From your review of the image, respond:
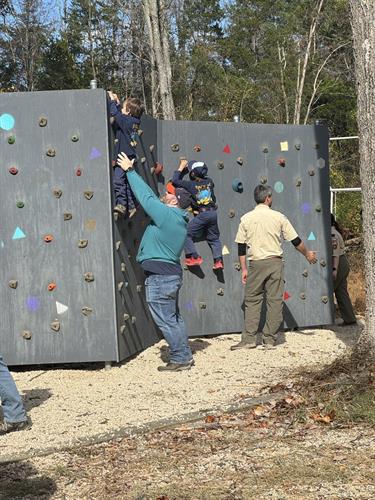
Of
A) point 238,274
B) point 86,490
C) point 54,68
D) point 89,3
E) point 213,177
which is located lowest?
point 86,490

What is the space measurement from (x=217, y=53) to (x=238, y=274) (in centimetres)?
3288

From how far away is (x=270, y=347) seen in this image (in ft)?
28.6

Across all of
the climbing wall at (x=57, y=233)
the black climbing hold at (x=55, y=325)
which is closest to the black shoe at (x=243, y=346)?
the climbing wall at (x=57, y=233)

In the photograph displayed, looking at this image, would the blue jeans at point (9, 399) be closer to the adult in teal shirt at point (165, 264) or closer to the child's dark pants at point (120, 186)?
the adult in teal shirt at point (165, 264)

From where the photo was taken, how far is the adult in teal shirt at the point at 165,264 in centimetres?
739

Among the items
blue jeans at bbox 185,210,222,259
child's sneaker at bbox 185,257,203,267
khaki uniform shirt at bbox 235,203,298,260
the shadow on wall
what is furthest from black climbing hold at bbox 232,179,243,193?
the shadow on wall

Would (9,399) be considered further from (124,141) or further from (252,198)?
(252,198)

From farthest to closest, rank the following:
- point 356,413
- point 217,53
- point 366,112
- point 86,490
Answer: point 217,53
point 366,112
point 356,413
point 86,490

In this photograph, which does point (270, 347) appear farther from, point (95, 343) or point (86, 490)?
point (86, 490)

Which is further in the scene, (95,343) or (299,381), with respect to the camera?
(95,343)

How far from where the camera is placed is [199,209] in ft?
30.0

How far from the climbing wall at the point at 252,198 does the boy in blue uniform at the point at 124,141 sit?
3.64ft

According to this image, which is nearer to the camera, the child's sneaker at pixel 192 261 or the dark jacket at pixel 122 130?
the dark jacket at pixel 122 130

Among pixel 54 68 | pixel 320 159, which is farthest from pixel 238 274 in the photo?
pixel 54 68
